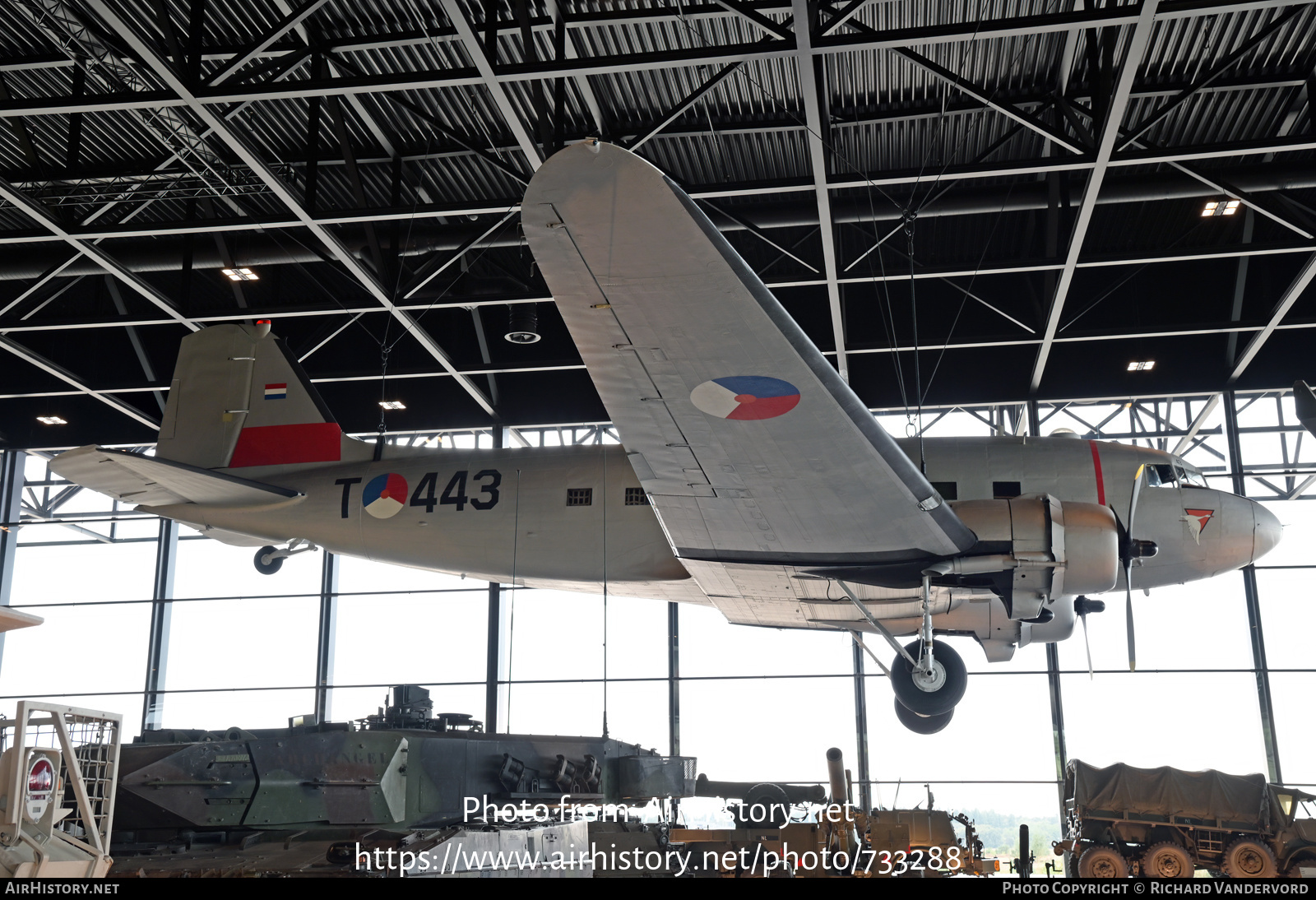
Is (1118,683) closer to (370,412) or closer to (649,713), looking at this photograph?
(649,713)

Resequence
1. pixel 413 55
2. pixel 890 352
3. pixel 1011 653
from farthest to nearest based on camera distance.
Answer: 1. pixel 890 352
2. pixel 413 55
3. pixel 1011 653

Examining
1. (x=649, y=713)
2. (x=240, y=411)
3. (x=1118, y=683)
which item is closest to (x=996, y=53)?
(x=240, y=411)

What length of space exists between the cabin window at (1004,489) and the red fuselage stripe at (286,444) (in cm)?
789

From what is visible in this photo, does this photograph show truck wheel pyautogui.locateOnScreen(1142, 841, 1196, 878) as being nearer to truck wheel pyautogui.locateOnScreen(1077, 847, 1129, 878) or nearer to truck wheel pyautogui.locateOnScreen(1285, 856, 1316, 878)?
truck wheel pyautogui.locateOnScreen(1077, 847, 1129, 878)

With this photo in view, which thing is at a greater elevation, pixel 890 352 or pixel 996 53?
pixel 996 53

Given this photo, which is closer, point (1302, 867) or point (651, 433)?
point (651, 433)

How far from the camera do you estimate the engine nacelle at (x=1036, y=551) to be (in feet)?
28.2

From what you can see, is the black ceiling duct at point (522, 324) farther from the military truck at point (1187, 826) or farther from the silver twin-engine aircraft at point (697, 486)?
the military truck at point (1187, 826)

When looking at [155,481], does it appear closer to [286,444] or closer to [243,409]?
[286,444]

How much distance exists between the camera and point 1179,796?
1419 cm

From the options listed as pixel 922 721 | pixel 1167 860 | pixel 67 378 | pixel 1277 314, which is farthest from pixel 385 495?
pixel 1277 314

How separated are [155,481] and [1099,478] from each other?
10.5 metres

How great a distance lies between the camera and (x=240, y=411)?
13.1 m

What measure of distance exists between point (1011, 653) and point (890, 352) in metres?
8.05
